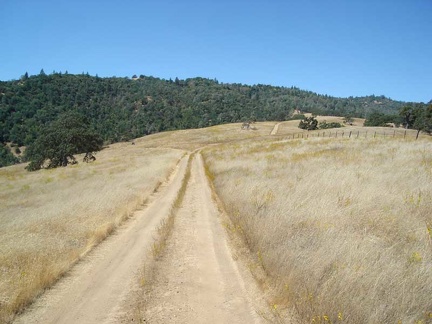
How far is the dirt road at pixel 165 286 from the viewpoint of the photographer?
6.03m

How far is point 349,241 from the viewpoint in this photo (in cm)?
715

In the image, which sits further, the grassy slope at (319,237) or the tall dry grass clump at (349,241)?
the grassy slope at (319,237)

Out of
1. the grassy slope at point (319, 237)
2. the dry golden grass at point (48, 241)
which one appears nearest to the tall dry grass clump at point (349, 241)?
the grassy slope at point (319, 237)

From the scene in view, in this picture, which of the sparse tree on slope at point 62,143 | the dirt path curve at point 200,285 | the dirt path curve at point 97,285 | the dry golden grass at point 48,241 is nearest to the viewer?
the dirt path curve at point 200,285

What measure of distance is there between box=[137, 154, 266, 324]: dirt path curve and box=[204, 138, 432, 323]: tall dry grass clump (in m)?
0.78

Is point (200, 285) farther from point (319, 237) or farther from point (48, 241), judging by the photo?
point (48, 241)

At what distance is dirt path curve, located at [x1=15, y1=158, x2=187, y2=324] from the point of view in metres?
6.14

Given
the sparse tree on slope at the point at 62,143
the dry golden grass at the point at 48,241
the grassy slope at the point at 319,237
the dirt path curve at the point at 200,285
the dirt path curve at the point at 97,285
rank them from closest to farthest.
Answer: the grassy slope at the point at 319,237 < the dirt path curve at the point at 200,285 < the dirt path curve at the point at 97,285 < the dry golden grass at the point at 48,241 < the sparse tree on slope at the point at 62,143

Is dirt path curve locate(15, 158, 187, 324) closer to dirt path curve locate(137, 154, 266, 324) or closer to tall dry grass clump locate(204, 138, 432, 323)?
dirt path curve locate(137, 154, 266, 324)

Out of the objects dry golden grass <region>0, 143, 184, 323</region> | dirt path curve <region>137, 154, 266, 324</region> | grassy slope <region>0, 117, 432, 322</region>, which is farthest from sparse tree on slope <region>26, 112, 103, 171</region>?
dirt path curve <region>137, 154, 266, 324</region>

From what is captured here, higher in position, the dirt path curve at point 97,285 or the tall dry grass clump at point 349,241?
the tall dry grass clump at point 349,241

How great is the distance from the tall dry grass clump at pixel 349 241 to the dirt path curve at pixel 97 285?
355cm

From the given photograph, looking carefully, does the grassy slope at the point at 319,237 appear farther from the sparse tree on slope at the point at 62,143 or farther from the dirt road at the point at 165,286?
the sparse tree on slope at the point at 62,143

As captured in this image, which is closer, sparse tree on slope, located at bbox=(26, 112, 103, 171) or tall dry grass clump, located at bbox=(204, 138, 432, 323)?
tall dry grass clump, located at bbox=(204, 138, 432, 323)
